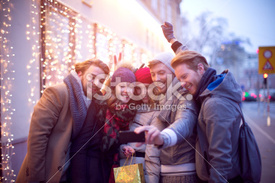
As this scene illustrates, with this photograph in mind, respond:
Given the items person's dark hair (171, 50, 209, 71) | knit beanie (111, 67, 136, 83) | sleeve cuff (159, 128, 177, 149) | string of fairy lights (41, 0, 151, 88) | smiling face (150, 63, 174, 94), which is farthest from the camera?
string of fairy lights (41, 0, 151, 88)

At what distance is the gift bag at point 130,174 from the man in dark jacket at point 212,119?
57 centimetres

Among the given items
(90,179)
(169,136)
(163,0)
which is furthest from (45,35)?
(163,0)

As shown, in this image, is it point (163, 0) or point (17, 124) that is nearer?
point (17, 124)

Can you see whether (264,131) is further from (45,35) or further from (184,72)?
(45,35)

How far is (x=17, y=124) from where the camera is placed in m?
3.72

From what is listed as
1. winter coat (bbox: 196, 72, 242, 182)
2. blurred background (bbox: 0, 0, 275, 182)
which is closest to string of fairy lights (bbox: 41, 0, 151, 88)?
blurred background (bbox: 0, 0, 275, 182)

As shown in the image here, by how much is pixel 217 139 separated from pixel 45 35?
4117 millimetres

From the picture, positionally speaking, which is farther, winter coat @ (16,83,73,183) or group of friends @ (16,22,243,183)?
winter coat @ (16,83,73,183)

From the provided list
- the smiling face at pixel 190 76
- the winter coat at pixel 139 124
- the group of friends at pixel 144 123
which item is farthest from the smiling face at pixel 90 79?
the smiling face at pixel 190 76

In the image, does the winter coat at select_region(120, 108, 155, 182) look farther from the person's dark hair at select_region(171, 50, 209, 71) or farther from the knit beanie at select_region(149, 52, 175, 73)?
the person's dark hair at select_region(171, 50, 209, 71)

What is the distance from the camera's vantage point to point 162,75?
7.75ft

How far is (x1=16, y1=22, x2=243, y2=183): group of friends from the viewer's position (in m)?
1.66

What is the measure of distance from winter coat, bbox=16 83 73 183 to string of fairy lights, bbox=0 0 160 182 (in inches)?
58.1

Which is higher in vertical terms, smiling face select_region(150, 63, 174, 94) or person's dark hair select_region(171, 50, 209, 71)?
person's dark hair select_region(171, 50, 209, 71)
